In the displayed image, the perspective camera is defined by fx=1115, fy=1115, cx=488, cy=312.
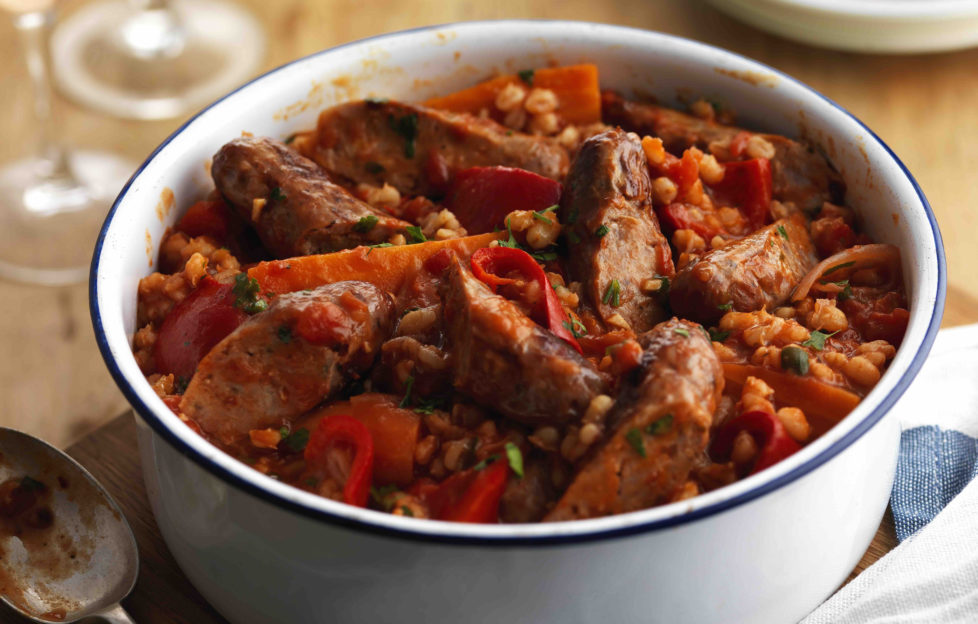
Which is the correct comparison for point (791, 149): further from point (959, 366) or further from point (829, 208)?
point (959, 366)

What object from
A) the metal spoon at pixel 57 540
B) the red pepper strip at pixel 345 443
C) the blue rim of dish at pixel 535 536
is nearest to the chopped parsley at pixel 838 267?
the blue rim of dish at pixel 535 536

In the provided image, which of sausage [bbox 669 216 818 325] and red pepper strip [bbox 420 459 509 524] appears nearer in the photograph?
red pepper strip [bbox 420 459 509 524]

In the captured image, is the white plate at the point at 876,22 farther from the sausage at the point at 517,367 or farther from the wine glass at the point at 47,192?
the wine glass at the point at 47,192

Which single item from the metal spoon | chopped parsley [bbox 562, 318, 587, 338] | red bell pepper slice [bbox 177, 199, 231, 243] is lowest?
the metal spoon

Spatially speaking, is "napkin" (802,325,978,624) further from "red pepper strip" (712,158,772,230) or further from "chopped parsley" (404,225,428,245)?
"chopped parsley" (404,225,428,245)

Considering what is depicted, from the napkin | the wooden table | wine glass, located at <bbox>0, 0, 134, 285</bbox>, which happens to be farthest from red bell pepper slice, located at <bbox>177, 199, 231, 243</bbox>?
the napkin

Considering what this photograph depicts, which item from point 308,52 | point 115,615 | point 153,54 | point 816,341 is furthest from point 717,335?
point 153,54
